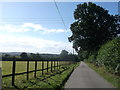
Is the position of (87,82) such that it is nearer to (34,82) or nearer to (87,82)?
(87,82)

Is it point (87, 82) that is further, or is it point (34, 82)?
point (87, 82)

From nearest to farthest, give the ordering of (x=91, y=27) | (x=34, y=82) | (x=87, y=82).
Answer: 1. (x=34, y=82)
2. (x=87, y=82)
3. (x=91, y=27)

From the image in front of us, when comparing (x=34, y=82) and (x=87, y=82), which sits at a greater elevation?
(x=34, y=82)

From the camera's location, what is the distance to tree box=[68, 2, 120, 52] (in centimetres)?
4856

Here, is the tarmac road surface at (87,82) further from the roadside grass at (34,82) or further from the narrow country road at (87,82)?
the roadside grass at (34,82)

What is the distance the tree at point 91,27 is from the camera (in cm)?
4856

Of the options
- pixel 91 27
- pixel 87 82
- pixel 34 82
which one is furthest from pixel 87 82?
pixel 91 27

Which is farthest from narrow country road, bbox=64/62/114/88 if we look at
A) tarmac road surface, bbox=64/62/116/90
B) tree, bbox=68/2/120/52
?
tree, bbox=68/2/120/52

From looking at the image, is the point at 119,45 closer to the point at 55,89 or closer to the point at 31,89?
the point at 55,89

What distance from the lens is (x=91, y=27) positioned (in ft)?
157

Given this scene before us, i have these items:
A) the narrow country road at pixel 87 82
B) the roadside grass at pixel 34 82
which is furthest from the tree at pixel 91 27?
the roadside grass at pixel 34 82

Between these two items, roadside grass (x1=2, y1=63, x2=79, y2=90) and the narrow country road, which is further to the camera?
the narrow country road

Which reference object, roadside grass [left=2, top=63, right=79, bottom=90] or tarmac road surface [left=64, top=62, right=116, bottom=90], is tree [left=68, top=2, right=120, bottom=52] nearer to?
tarmac road surface [left=64, top=62, right=116, bottom=90]

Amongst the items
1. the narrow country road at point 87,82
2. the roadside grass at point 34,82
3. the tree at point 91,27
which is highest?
the tree at point 91,27
